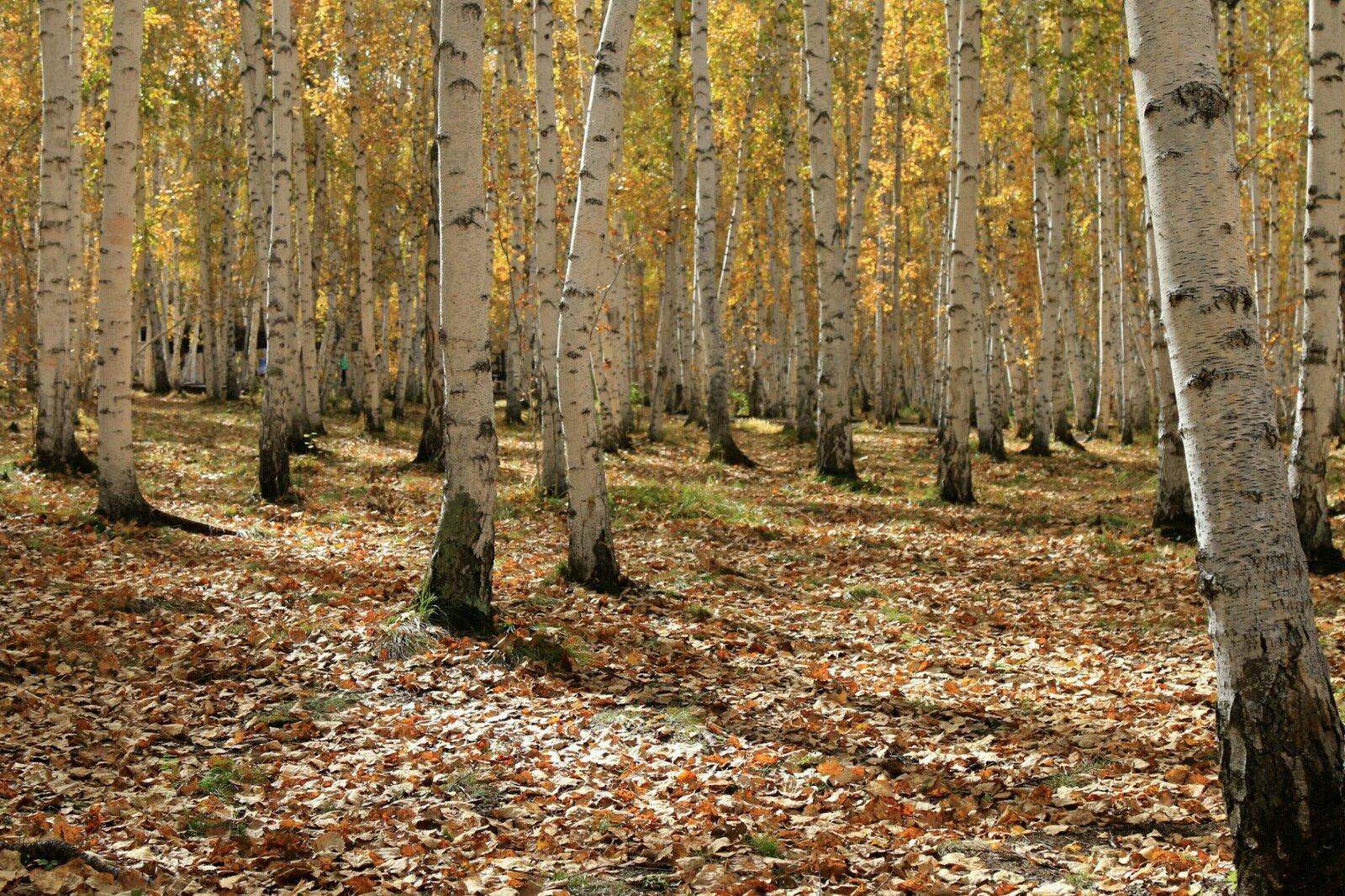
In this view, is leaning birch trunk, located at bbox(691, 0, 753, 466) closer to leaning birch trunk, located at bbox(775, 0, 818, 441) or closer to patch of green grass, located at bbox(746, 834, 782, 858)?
leaning birch trunk, located at bbox(775, 0, 818, 441)

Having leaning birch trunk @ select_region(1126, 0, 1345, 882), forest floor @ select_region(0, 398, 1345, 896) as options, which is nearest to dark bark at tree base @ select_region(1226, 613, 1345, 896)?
leaning birch trunk @ select_region(1126, 0, 1345, 882)

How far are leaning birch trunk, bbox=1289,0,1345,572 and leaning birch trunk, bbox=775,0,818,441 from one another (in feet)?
34.8

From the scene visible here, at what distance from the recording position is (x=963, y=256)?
42.2 ft

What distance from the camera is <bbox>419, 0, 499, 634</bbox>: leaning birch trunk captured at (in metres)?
6.63

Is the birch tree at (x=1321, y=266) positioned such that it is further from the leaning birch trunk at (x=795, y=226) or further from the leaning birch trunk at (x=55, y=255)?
the leaning birch trunk at (x=55, y=255)

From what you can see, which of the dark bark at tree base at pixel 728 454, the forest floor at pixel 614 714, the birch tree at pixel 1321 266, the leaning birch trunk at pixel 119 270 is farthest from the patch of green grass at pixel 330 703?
the dark bark at tree base at pixel 728 454

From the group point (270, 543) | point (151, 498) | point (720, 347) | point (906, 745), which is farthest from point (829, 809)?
point (720, 347)

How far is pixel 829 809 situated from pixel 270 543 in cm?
692

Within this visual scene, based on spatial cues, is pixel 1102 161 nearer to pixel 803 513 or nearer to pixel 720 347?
pixel 720 347

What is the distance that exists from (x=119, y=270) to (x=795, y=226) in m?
12.7

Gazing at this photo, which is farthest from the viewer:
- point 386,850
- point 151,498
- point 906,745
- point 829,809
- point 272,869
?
point 151,498

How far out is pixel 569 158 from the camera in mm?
17141

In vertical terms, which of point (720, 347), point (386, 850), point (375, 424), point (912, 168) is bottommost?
point (386, 850)

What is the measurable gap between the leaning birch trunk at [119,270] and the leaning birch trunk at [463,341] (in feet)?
13.9
